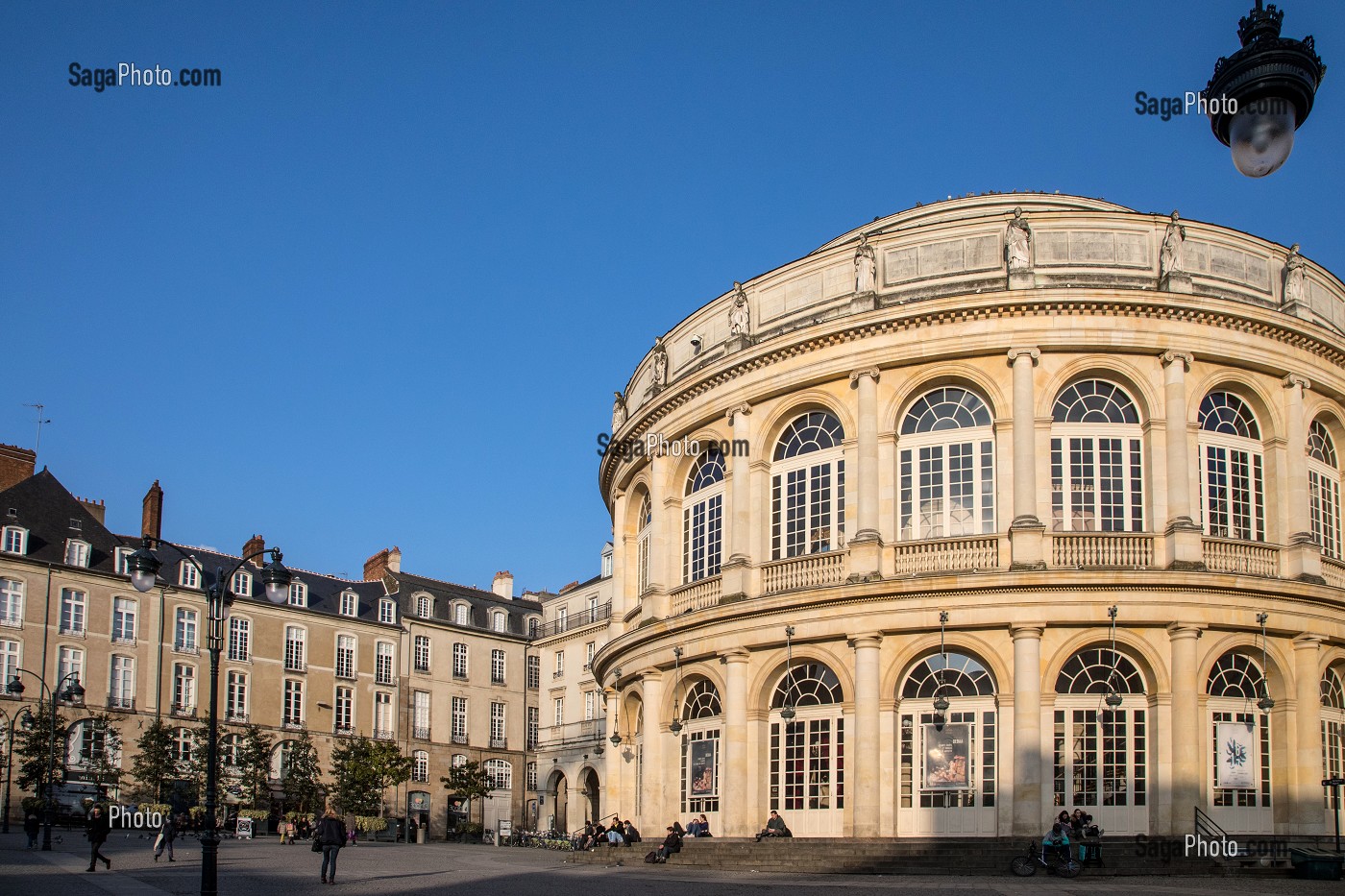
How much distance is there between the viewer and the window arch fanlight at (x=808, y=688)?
108 ft

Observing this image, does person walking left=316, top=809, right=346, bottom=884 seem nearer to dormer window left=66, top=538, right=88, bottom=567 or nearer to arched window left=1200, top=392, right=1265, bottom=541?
arched window left=1200, top=392, right=1265, bottom=541

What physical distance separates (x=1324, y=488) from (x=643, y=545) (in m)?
19.1

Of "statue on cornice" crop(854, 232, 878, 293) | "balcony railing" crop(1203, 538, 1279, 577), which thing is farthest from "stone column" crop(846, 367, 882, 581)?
"balcony railing" crop(1203, 538, 1279, 577)

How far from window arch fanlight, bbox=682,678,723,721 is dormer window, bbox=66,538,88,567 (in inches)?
1674

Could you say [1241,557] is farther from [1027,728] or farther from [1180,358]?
[1027,728]

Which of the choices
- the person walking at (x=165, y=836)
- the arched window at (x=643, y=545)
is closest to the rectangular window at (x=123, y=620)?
the person walking at (x=165, y=836)

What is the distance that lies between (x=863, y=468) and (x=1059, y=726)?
736 centimetres

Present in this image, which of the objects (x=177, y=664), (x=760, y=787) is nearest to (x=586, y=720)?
(x=177, y=664)

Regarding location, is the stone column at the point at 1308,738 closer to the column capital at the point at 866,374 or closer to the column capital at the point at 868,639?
the column capital at the point at 868,639

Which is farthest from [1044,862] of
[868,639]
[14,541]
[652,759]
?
[14,541]

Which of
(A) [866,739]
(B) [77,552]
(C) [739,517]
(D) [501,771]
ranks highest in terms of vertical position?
(B) [77,552]

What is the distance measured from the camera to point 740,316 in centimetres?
3662

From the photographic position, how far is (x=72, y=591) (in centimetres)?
6638

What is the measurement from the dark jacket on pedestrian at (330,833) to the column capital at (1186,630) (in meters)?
18.1
